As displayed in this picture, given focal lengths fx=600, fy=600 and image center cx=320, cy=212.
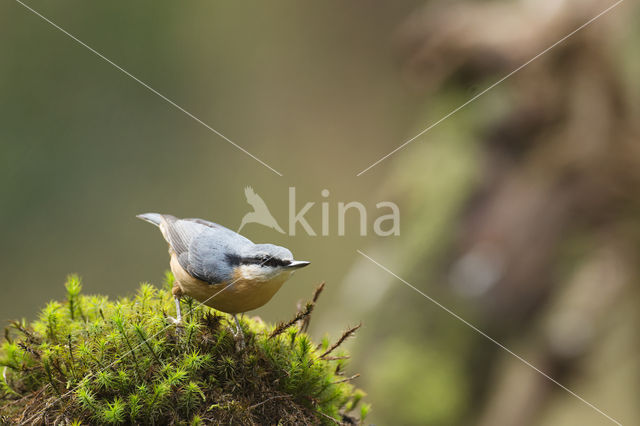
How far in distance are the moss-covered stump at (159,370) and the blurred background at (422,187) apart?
2.15 meters

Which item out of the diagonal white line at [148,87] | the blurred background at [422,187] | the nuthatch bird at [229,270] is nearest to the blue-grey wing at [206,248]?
the nuthatch bird at [229,270]

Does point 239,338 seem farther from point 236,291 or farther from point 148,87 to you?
point 148,87

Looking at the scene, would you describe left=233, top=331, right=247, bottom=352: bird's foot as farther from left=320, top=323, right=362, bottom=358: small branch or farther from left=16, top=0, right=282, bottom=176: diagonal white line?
left=16, top=0, right=282, bottom=176: diagonal white line

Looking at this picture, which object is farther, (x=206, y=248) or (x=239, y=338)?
(x=206, y=248)

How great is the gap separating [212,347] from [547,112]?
10.4ft

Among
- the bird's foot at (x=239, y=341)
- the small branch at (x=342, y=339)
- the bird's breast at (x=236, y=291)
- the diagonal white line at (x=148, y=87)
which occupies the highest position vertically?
the diagonal white line at (x=148, y=87)

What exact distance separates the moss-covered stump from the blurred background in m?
2.15

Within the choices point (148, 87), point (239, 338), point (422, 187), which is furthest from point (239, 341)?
point (148, 87)

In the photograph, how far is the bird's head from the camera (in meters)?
1.77

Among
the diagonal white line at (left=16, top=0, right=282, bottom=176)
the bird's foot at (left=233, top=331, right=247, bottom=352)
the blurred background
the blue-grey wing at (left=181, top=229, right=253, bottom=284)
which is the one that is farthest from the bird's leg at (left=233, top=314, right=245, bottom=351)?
the diagonal white line at (left=16, top=0, right=282, bottom=176)

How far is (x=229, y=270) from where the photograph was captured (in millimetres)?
1849

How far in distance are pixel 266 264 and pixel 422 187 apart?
2847 mm

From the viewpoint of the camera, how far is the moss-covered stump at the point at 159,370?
1.60 meters

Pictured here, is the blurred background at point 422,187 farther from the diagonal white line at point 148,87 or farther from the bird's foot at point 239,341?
the bird's foot at point 239,341
